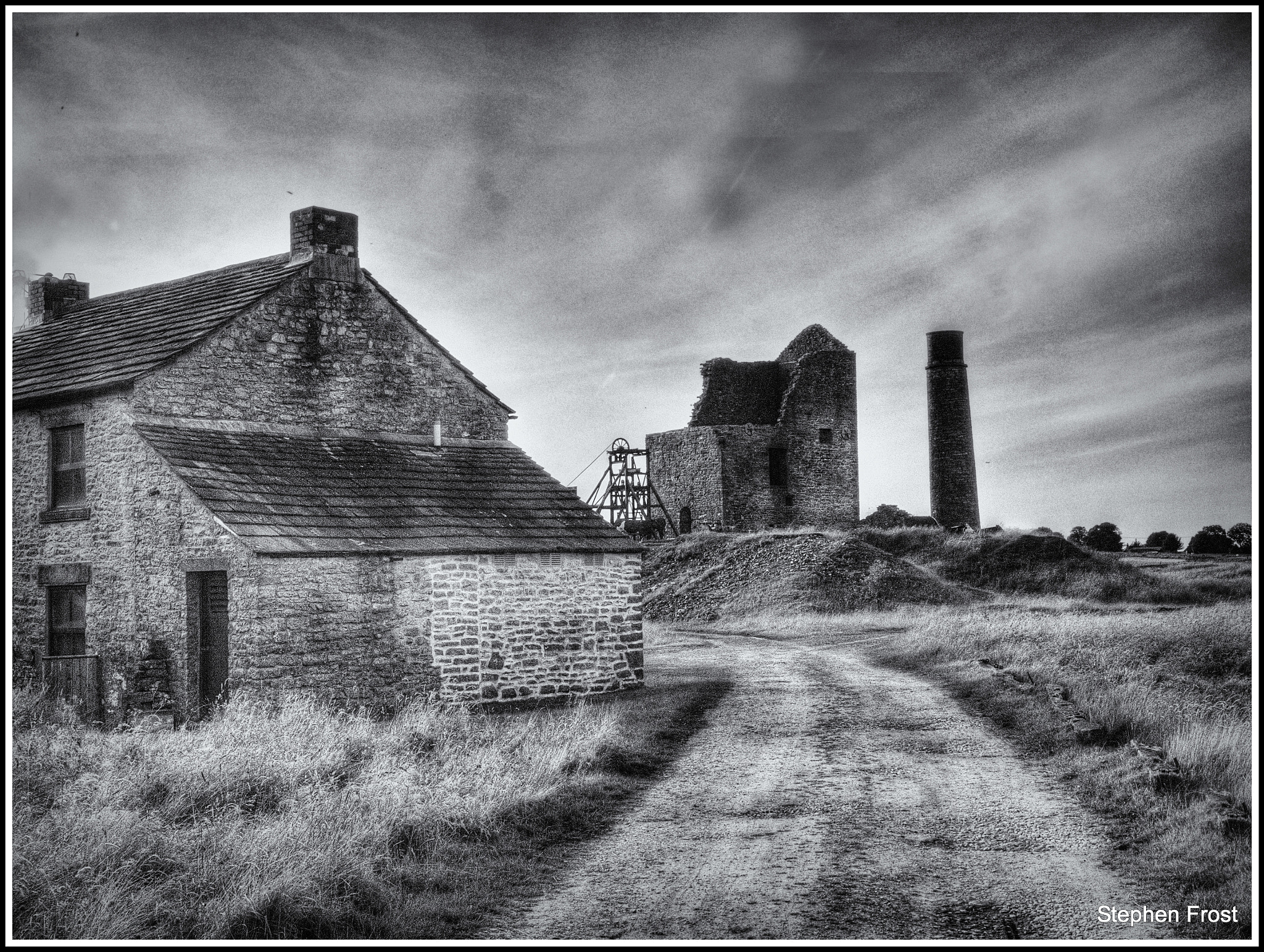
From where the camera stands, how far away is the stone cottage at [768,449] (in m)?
37.6

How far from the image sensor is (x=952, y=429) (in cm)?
3809

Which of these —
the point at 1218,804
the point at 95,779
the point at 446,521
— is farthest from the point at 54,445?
the point at 1218,804

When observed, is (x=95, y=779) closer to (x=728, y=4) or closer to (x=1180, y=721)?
(x=728, y=4)

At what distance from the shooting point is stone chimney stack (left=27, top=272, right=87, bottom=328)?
18.6 m

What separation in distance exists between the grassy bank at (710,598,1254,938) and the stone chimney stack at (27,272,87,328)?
16.6 m

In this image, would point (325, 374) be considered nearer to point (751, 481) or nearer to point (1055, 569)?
point (751, 481)

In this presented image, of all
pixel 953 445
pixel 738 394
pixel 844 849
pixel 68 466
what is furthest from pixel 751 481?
pixel 844 849

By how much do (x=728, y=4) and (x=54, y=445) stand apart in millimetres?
13099

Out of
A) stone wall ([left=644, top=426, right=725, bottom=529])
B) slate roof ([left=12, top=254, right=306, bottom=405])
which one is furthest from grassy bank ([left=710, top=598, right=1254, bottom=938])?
slate roof ([left=12, top=254, right=306, bottom=405])

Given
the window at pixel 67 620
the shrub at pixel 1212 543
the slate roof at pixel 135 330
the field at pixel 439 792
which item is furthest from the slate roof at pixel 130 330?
the shrub at pixel 1212 543

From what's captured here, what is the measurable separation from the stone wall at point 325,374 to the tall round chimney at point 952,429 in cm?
2496

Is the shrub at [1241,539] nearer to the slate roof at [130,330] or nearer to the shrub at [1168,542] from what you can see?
the shrub at [1168,542]

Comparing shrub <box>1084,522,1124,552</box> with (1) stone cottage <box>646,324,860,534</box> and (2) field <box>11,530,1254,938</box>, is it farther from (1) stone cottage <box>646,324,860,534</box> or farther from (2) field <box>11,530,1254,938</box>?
(2) field <box>11,530,1254,938</box>

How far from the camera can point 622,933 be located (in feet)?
17.4
